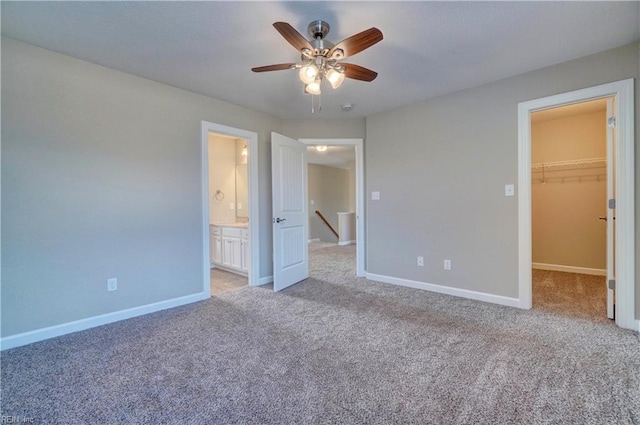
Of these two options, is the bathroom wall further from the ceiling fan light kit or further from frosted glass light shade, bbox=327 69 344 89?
frosted glass light shade, bbox=327 69 344 89

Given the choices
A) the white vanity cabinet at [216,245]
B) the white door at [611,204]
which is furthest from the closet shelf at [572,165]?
the white vanity cabinet at [216,245]

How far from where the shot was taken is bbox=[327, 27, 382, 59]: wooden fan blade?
5.44 ft

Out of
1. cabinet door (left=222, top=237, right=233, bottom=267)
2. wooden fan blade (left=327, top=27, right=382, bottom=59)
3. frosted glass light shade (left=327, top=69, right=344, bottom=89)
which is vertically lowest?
cabinet door (left=222, top=237, right=233, bottom=267)

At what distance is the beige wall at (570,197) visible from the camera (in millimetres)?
4117

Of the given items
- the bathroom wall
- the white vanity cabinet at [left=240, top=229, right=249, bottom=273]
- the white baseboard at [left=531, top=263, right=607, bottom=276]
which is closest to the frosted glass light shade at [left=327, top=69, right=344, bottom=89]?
the white vanity cabinet at [left=240, top=229, right=249, bottom=273]

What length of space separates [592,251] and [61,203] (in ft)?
21.1

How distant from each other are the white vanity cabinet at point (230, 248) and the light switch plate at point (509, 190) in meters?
3.21

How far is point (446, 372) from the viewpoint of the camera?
1.79 m

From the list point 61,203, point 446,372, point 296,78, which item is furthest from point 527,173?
point 61,203

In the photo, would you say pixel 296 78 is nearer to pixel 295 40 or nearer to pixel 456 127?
pixel 295 40

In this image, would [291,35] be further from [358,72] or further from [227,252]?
[227,252]

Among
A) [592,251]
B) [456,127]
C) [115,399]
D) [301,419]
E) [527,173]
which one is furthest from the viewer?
[592,251]

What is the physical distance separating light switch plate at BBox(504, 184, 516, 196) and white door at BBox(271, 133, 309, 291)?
2.47 m

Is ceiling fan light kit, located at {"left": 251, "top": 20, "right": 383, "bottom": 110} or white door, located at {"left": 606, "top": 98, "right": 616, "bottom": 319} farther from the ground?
ceiling fan light kit, located at {"left": 251, "top": 20, "right": 383, "bottom": 110}
